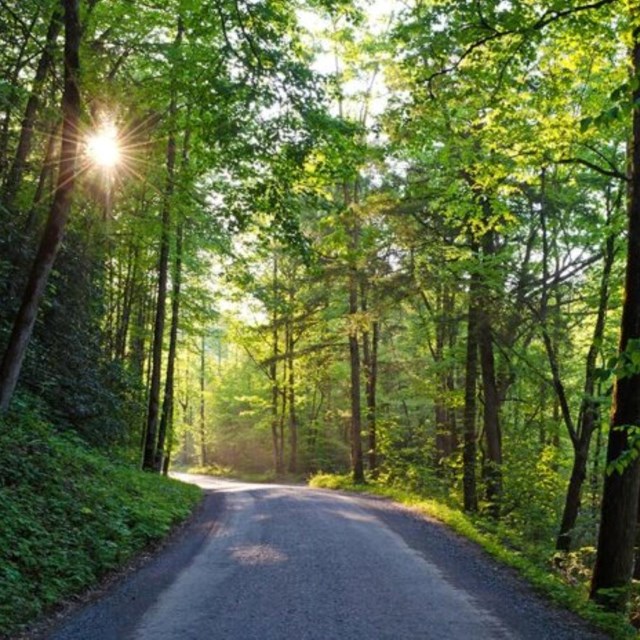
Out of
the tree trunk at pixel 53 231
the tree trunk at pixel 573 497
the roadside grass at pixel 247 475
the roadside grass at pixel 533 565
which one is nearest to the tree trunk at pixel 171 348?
the roadside grass at pixel 533 565

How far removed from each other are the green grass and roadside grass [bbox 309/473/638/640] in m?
5.61

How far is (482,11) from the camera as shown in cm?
710

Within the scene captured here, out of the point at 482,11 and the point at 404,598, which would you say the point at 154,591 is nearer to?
the point at 404,598

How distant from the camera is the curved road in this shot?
589cm

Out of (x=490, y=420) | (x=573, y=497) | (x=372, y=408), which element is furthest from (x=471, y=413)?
(x=372, y=408)

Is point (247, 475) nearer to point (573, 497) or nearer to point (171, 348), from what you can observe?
point (171, 348)

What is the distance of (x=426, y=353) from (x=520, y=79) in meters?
23.0

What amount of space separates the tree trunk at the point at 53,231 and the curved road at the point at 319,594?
143 inches

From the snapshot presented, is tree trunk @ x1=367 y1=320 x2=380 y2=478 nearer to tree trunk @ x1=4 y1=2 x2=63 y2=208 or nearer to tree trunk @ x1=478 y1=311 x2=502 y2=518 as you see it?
tree trunk @ x1=478 y1=311 x2=502 y2=518

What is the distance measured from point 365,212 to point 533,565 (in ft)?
31.6

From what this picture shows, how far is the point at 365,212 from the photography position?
1595 cm

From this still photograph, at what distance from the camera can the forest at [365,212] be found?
8102 mm

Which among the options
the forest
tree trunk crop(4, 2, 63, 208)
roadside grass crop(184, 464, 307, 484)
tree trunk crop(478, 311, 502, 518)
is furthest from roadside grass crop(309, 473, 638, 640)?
roadside grass crop(184, 464, 307, 484)

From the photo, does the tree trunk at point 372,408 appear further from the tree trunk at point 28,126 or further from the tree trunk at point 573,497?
the tree trunk at point 28,126
